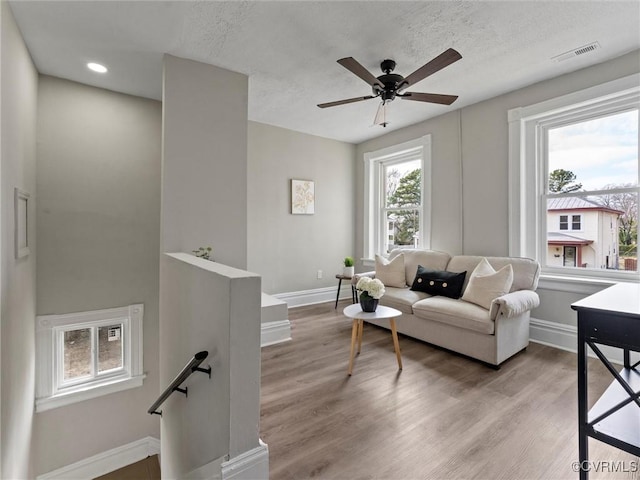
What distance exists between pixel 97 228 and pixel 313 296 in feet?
10.3

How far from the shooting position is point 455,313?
2879 millimetres

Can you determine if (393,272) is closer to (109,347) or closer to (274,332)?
(274,332)

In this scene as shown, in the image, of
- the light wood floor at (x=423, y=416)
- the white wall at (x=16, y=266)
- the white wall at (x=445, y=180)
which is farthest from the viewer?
the white wall at (x=445, y=180)

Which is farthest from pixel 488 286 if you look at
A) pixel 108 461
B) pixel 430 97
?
pixel 108 461

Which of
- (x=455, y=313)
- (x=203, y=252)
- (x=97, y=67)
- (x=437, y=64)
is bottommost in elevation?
(x=455, y=313)

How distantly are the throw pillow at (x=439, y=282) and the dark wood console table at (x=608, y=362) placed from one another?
1848mm

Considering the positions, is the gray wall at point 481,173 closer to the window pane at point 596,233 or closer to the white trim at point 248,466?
the window pane at point 596,233

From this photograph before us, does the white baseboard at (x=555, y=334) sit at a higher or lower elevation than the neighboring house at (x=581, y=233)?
lower

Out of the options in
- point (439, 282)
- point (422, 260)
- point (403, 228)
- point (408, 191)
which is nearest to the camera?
point (439, 282)

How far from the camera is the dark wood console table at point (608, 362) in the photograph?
4.06ft

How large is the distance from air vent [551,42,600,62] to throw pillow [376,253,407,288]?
2581 millimetres

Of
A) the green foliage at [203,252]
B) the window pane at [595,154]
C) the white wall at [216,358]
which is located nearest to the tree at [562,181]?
the window pane at [595,154]

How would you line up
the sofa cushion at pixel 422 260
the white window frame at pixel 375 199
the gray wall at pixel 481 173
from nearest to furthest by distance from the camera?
the gray wall at pixel 481 173 → the sofa cushion at pixel 422 260 → the white window frame at pixel 375 199

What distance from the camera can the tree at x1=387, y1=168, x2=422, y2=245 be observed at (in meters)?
4.68
